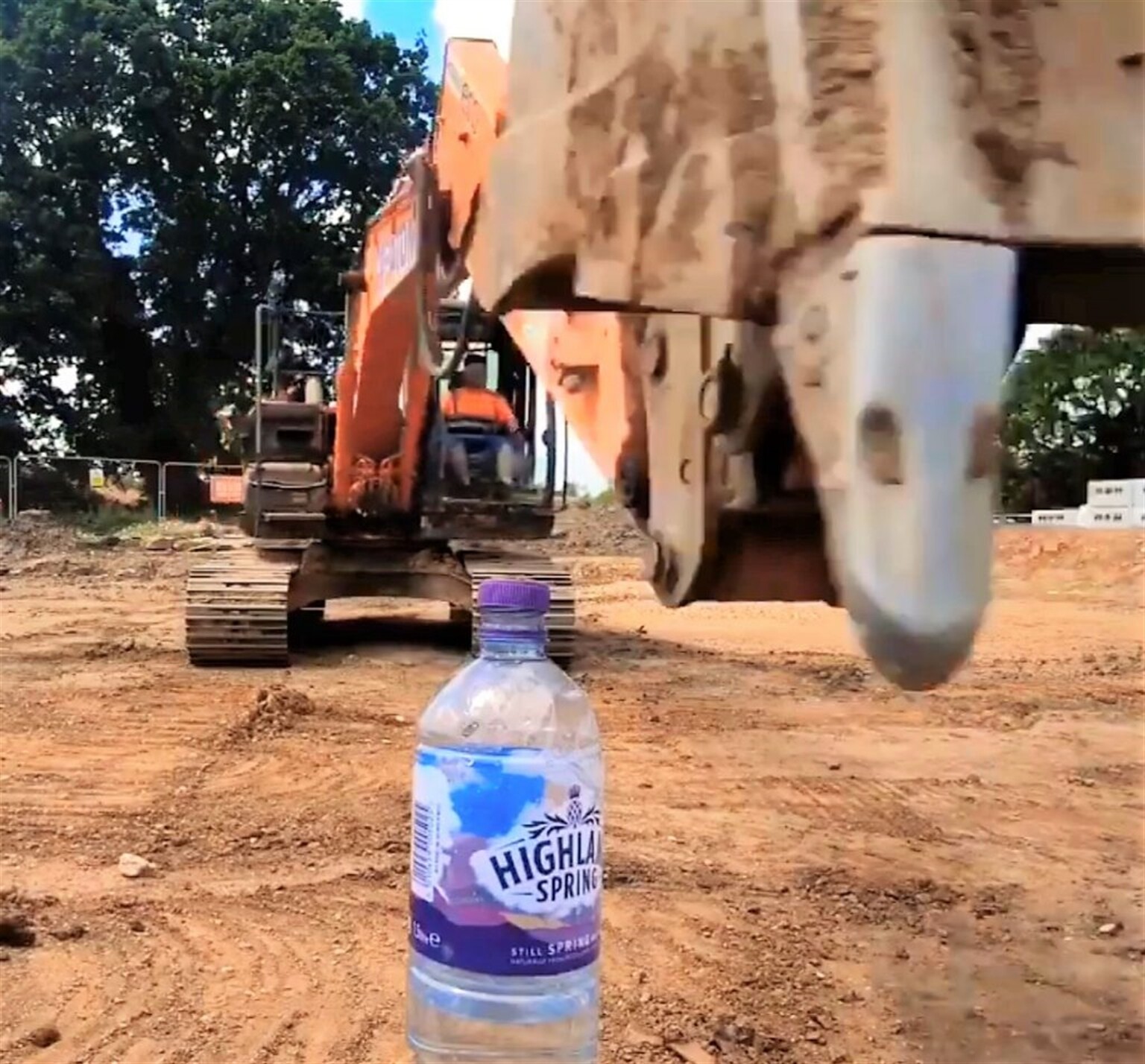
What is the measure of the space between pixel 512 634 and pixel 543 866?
1.05 ft

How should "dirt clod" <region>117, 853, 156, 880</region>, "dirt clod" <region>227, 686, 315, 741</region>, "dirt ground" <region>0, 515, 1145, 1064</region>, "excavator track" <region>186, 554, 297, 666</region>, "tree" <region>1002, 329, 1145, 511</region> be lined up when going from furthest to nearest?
1. "tree" <region>1002, 329, 1145, 511</region>
2. "excavator track" <region>186, 554, 297, 666</region>
3. "dirt clod" <region>227, 686, 315, 741</region>
4. "dirt clod" <region>117, 853, 156, 880</region>
5. "dirt ground" <region>0, 515, 1145, 1064</region>

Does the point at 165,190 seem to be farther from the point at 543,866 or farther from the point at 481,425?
the point at 543,866

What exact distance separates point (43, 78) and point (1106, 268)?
3561 centimetres

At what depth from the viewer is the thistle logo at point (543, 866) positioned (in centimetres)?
188

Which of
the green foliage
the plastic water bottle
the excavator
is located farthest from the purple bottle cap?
the green foliage

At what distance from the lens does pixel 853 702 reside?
25.6 ft

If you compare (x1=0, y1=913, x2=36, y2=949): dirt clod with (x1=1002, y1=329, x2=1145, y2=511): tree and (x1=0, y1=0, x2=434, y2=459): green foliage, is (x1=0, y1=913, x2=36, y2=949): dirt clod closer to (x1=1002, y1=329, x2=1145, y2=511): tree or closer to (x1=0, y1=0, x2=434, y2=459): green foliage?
(x1=0, y1=0, x2=434, y2=459): green foliage

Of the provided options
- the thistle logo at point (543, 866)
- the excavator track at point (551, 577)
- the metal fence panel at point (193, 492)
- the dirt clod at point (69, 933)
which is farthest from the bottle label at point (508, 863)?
the metal fence panel at point (193, 492)

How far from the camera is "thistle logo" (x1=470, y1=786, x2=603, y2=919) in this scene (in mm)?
1883

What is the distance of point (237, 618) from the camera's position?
28.4ft

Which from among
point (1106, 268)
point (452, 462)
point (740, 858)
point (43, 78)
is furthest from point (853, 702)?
point (43, 78)

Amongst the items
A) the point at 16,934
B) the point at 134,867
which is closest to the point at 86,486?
the point at 134,867

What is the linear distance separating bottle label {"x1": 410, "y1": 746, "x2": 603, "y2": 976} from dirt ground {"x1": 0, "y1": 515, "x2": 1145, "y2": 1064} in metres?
0.56

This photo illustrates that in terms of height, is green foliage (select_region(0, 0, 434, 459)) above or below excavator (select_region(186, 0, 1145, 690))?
above
